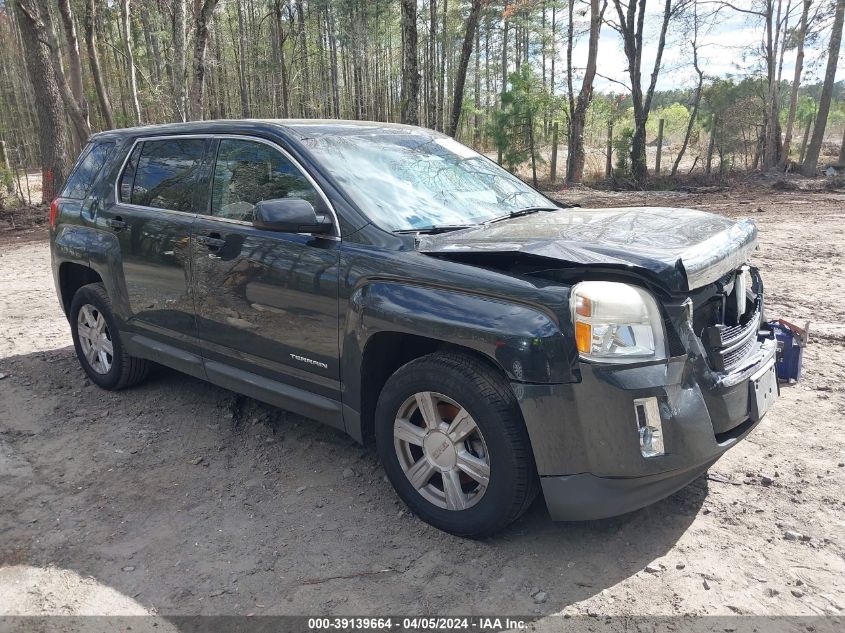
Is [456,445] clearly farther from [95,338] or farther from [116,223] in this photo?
[95,338]

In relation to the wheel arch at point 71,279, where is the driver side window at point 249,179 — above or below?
above

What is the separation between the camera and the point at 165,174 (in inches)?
173

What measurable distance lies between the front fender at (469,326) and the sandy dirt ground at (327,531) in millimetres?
834

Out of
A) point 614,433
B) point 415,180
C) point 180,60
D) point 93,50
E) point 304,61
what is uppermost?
point 304,61

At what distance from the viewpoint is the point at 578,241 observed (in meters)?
2.89

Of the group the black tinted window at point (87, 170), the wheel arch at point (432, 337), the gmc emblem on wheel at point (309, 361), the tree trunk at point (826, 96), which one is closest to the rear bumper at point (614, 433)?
the wheel arch at point (432, 337)

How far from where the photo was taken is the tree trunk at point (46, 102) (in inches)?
561

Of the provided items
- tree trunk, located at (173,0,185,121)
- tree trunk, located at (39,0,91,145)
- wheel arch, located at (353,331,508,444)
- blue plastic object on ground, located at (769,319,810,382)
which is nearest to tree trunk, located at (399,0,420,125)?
tree trunk, located at (173,0,185,121)

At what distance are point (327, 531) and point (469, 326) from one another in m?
1.27

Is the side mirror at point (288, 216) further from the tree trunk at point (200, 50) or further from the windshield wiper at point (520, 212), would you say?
the tree trunk at point (200, 50)

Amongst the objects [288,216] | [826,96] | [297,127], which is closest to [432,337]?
[288,216]

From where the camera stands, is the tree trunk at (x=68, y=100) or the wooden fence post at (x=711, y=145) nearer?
the tree trunk at (x=68, y=100)

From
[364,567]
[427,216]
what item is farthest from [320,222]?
[364,567]

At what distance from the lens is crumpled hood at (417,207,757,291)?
2652 mm
